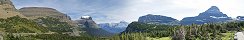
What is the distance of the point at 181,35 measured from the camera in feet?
552

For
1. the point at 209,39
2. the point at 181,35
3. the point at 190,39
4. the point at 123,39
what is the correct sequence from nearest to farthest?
the point at 123,39 → the point at 181,35 → the point at 209,39 → the point at 190,39

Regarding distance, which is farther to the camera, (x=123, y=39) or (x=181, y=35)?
(x=181, y=35)

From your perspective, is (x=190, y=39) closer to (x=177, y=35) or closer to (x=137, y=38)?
(x=177, y=35)

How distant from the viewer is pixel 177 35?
17112cm

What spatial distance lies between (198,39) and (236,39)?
58.9 feet

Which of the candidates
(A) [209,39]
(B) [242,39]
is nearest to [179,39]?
(A) [209,39]

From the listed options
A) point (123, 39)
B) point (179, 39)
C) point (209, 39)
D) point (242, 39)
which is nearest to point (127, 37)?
point (123, 39)

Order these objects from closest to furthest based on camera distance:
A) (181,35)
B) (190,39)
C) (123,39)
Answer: (123,39) < (181,35) < (190,39)

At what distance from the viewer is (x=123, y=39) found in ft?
517

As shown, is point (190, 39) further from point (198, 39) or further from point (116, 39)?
point (116, 39)

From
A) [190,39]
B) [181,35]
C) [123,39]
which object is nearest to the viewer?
[123,39]

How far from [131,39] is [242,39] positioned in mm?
55126

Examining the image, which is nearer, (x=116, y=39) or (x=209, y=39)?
(x=116, y=39)

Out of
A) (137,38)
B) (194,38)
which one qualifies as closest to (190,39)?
(194,38)
